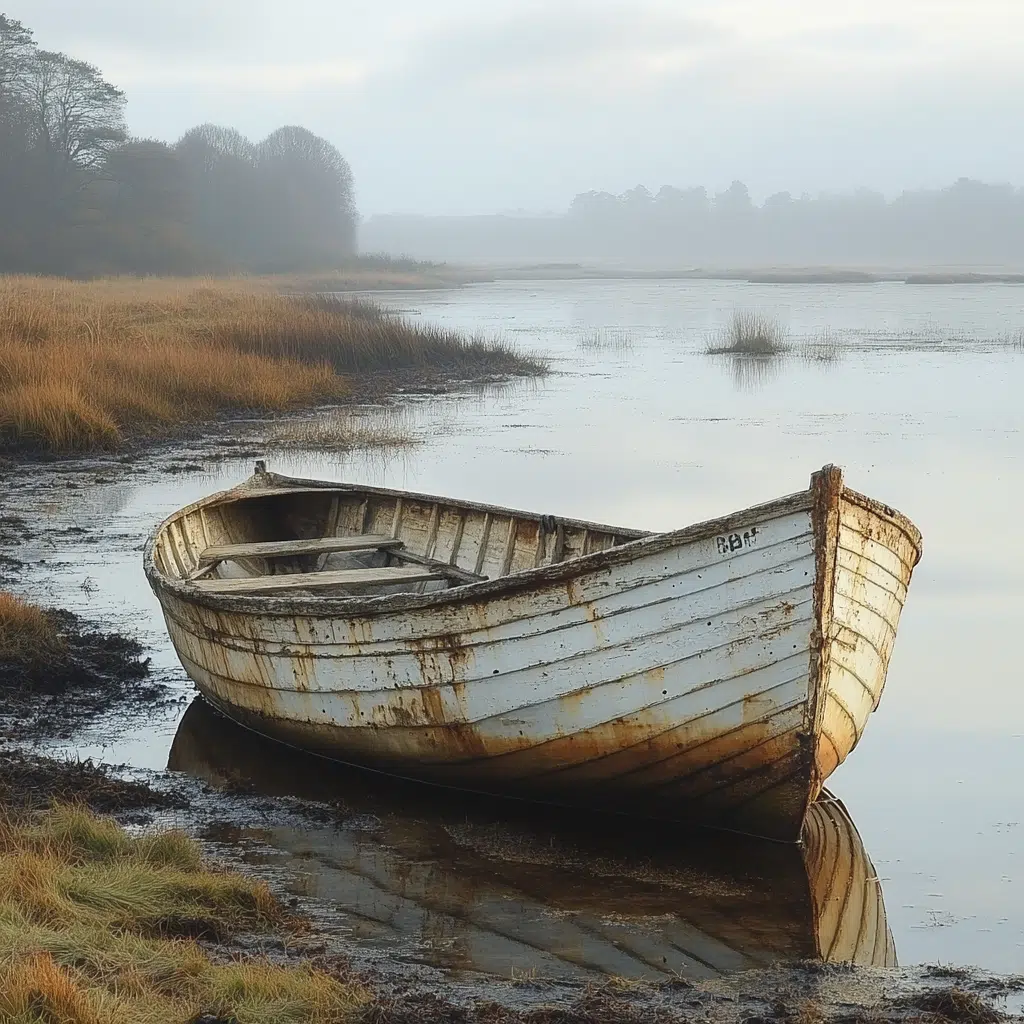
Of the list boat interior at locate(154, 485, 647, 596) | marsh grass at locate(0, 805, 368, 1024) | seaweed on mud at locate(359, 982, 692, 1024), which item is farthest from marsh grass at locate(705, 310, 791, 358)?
seaweed on mud at locate(359, 982, 692, 1024)

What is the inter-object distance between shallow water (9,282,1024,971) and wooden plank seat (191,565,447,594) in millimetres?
721

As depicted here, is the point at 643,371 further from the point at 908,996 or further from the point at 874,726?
the point at 908,996

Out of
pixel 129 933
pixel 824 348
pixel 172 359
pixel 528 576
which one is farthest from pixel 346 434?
pixel 824 348

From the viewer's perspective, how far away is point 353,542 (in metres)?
8.91

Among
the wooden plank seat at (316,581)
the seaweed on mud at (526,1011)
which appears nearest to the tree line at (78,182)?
the wooden plank seat at (316,581)

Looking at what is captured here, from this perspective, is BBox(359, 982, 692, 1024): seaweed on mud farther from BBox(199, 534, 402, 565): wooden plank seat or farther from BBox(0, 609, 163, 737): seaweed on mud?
BBox(199, 534, 402, 565): wooden plank seat

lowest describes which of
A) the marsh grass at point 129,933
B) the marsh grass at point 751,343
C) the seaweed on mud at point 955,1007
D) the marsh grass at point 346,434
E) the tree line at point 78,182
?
the seaweed on mud at point 955,1007

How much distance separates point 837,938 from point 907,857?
0.97 metres

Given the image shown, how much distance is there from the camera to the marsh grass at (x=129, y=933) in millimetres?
3781

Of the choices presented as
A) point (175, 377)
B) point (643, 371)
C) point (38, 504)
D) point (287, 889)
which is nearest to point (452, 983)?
point (287, 889)

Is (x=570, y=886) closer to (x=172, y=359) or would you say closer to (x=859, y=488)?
(x=859, y=488)

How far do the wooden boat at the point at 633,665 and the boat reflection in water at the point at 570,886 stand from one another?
0.47 ft

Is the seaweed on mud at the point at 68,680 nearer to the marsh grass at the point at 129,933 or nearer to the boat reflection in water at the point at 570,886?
the boat reflection in water at the point at 570,886

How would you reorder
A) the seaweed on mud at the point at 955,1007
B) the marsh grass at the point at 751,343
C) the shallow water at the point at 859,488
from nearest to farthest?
1. the seaweed on mud at the point at 955,1007
2. the shallow water at the point at 859,488
3. the marsh grass at the point at 751,343
